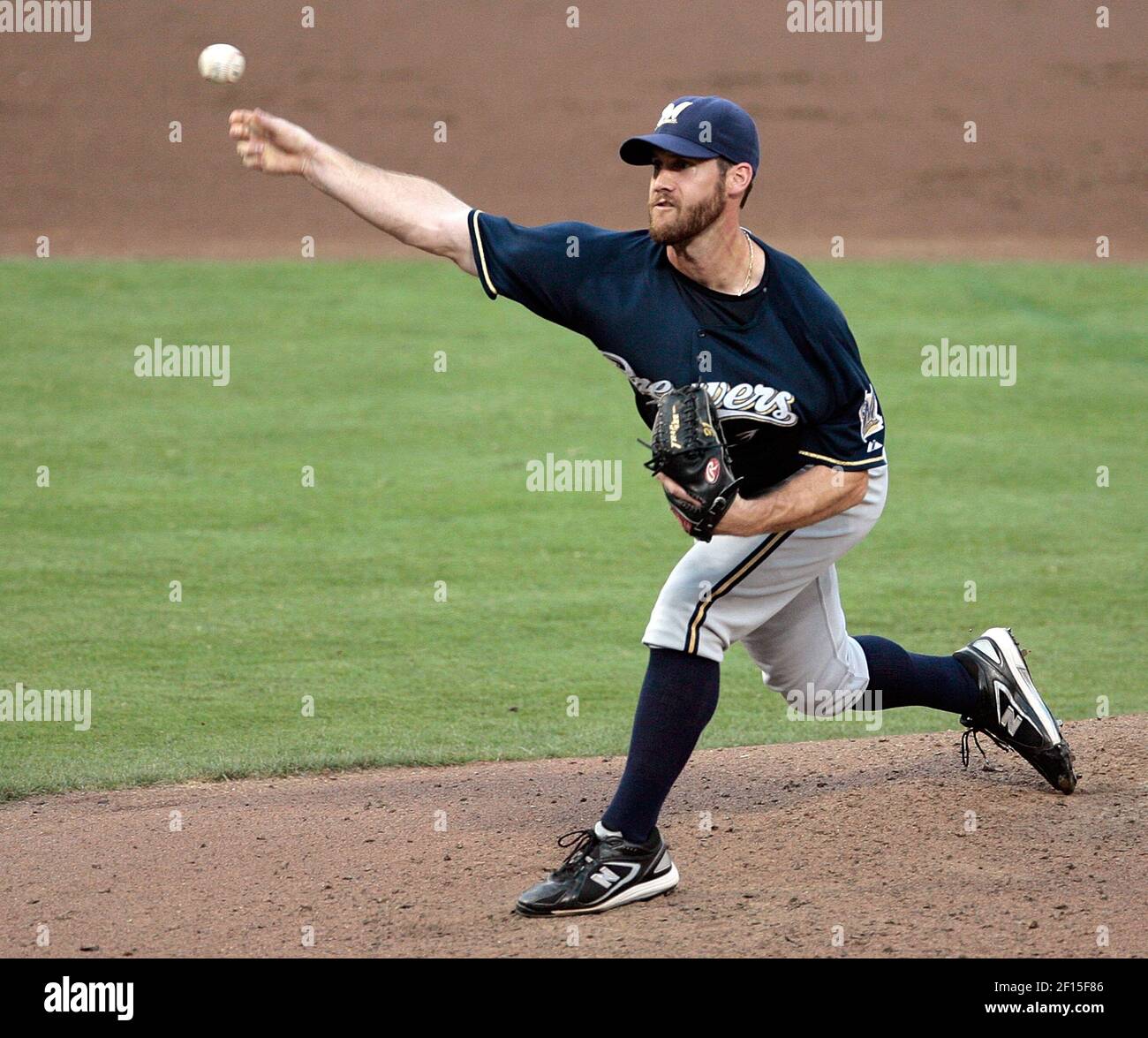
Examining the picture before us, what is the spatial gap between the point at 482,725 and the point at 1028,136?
52.0ft

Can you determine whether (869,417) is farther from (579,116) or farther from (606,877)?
(579,116)

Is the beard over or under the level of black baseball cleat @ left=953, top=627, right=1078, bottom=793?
over

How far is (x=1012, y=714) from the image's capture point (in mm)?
4281

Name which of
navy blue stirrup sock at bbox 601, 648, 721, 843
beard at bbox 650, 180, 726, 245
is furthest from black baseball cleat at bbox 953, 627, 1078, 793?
beard at bbox 650, 180, 726, 245

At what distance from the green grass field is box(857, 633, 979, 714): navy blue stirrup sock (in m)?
1.16

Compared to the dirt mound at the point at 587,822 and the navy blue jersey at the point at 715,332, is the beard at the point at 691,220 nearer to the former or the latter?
the navy blue jersey at the point at 715,332

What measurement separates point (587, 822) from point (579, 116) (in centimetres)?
1634

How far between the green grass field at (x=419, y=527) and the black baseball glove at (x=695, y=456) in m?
1.93

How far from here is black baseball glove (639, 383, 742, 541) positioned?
3.39 meters

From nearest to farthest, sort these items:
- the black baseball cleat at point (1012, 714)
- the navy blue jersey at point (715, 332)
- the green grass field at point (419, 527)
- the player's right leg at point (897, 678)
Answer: the navy blue jersey at point (715, 332)
the player's right leg at point (897, 678)
the black baseball cleat at point (1012, 714)
the green grass field at point (419, 527)

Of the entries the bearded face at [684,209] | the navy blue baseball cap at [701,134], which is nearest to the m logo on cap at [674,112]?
the navy blue baseball cap at [701,134]

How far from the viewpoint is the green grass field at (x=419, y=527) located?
18.9ft

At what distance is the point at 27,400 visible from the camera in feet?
36.1

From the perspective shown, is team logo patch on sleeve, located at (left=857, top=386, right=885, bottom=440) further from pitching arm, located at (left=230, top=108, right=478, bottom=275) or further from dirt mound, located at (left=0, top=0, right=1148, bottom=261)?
dirt mound, located at (left=0, top=0, right=1148, bottom=261)
